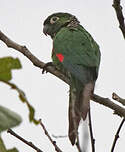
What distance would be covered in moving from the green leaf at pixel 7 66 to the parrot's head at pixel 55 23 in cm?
401

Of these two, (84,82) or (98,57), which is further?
(98,57)

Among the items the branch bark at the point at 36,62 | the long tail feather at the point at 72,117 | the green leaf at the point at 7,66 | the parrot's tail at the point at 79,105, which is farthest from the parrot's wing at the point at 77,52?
the green leaf at the point at 7,66

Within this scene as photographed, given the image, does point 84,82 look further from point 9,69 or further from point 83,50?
point 9,69

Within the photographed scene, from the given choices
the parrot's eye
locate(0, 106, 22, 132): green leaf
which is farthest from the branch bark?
the parrot's eye

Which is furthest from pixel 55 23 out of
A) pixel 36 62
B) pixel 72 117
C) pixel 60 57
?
pixel 72 117

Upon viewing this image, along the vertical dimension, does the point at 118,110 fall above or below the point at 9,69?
below

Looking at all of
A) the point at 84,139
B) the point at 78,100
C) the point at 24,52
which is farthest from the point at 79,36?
the point at 84,139

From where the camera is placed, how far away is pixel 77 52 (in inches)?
154

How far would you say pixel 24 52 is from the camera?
278 centimetres

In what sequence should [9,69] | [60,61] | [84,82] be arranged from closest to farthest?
[9,69] → [84,82] → [60,61]

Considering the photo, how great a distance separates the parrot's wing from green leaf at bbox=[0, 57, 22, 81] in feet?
8.30

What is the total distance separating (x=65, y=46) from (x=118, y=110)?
198 cm

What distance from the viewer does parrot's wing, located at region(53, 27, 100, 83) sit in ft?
12.0

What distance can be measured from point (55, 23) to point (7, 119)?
14.4ft
